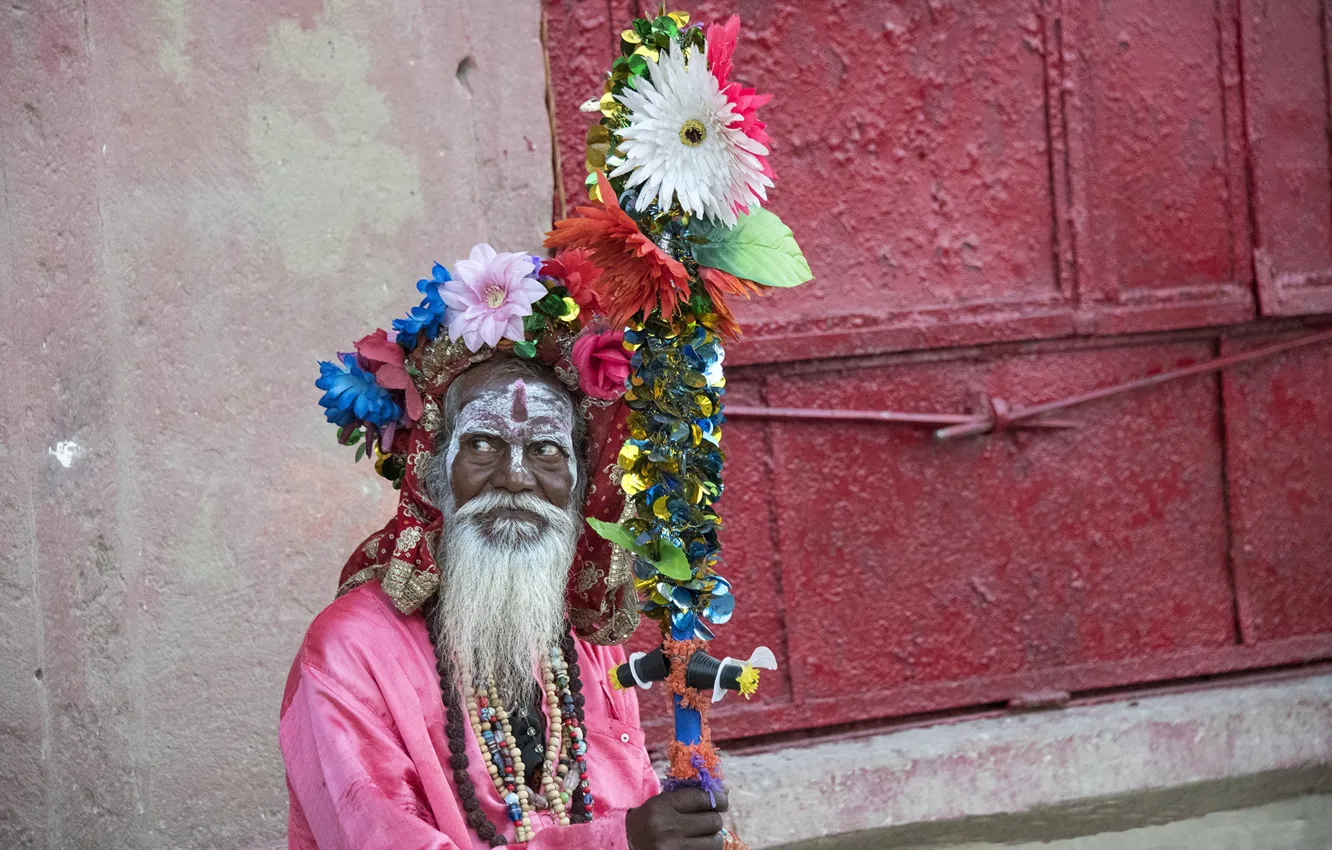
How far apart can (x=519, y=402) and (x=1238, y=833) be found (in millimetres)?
3159

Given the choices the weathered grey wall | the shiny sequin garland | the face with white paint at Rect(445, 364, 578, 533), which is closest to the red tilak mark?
the face with white paint at Rect(445, 364, 578, 533)

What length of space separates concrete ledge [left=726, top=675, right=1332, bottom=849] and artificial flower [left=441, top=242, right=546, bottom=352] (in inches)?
79.2

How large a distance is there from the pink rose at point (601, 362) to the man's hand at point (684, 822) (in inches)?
33.4

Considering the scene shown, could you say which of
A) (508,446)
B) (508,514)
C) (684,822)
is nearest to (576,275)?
(508,446)

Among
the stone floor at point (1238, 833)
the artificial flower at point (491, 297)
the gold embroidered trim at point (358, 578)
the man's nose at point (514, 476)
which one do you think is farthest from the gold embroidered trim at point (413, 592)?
the stone floor at point (1238, 833)

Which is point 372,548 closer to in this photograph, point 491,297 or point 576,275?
point 491,297

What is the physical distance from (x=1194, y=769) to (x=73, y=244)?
3788mm

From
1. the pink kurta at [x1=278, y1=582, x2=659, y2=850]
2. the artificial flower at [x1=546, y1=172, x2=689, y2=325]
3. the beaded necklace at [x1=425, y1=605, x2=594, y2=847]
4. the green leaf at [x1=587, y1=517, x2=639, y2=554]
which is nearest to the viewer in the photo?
the artificial flower at [x1=546, y1=172, x2=689, y2=325]

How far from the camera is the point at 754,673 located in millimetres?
2402

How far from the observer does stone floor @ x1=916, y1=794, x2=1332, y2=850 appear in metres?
4.84

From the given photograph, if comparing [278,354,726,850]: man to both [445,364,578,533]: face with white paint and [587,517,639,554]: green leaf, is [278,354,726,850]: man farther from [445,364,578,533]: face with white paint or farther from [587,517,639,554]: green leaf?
[587,517,639,554]: green leaf

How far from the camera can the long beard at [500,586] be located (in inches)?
120

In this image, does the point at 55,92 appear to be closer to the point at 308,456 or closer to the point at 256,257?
the point at 256,257

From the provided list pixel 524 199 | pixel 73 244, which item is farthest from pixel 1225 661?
pixel 73 244
